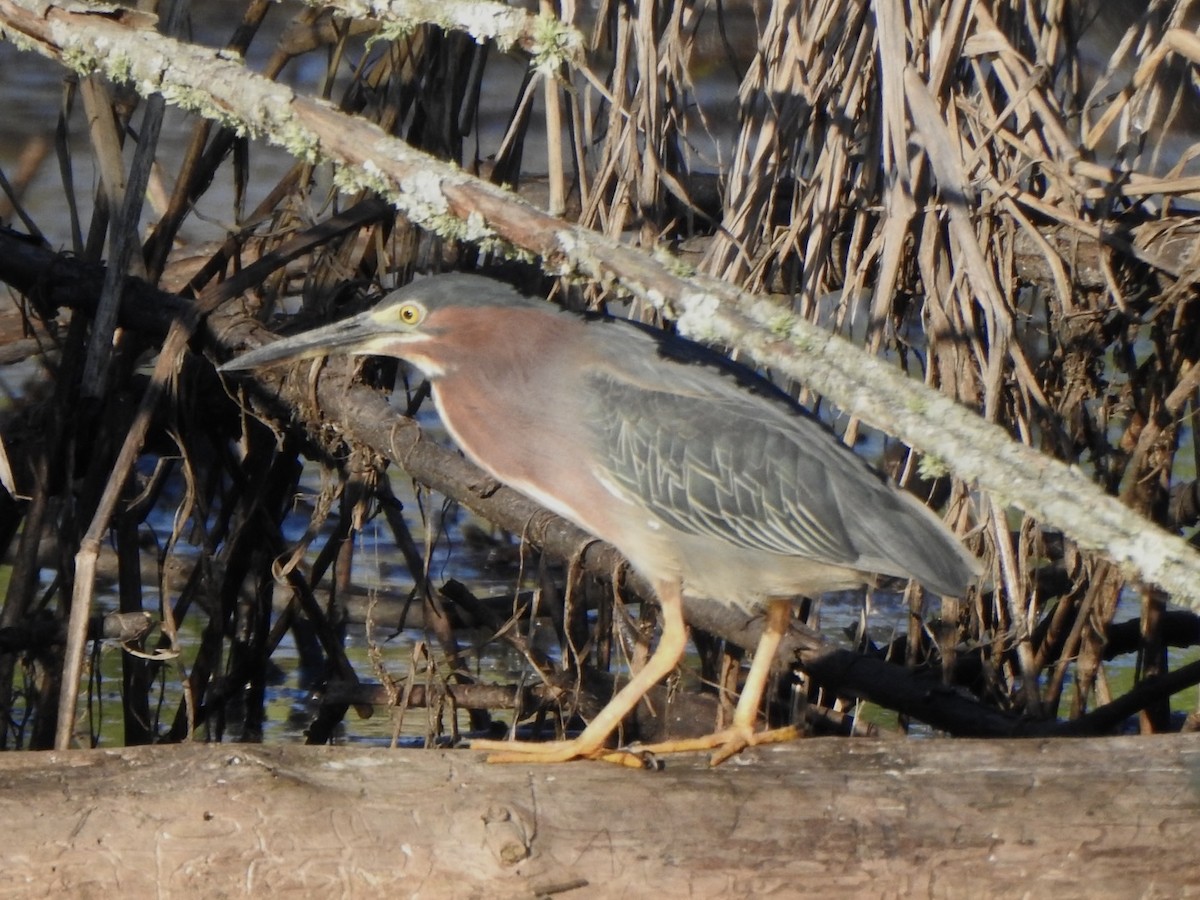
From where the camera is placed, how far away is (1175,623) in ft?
14.0

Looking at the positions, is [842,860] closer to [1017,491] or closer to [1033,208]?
[1017,491]

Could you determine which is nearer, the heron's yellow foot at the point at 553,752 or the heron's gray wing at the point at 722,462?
the heron's yellow foot at the point at 553,752

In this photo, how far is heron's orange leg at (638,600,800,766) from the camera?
→ 9.40 feet

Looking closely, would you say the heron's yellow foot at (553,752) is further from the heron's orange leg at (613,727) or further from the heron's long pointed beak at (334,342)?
the heron's long pointed beak at (334,342)

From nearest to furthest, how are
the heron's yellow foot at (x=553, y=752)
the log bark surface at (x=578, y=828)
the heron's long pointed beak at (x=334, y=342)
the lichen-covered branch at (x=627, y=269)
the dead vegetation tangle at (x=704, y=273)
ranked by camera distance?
the lichen-covered branch at (x=627, y=269), the log bark surface at (x=578, y=828), the heron's yellow foot at (x=553, y=752), the heron's long pointed beak at (x=334, y=342), the dead vegetation tangle at (x=704, y=273)

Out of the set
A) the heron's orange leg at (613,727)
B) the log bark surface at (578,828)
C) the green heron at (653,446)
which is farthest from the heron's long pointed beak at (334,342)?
the log bark surface at (578,828)

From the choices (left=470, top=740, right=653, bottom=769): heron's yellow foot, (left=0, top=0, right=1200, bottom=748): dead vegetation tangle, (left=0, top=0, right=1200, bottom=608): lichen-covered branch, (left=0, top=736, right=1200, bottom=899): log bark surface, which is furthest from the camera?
(left=0, top=0, right=1200, bottom=748): dead vegetation tangle

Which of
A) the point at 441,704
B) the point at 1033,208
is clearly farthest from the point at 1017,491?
the point at 441,704

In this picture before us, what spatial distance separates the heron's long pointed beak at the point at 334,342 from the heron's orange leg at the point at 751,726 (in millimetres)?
987

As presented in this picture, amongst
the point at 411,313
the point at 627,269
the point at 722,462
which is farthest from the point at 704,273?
the point at 411,313

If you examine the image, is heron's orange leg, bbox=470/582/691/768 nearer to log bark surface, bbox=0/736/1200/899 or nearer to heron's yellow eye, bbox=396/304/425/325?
log bark surface, bbox=0/736/1200/899

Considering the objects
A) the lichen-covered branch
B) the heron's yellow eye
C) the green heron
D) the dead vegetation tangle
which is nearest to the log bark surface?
the lichen-covered branch

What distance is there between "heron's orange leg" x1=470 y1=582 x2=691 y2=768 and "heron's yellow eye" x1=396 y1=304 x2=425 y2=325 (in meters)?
0.75

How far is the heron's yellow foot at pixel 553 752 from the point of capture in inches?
109
